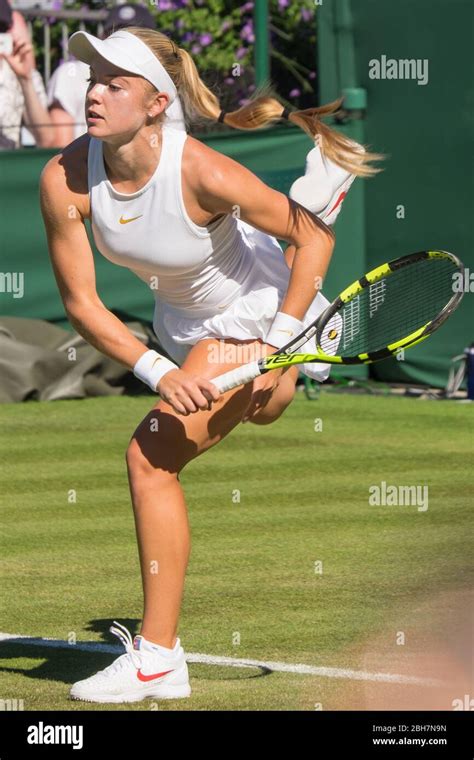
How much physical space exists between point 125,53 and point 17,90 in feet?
27.1

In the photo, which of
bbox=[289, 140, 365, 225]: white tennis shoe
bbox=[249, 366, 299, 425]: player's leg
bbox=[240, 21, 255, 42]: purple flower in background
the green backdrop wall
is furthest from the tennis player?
bbox=[240, 21, 255, 42]: purple flower in background

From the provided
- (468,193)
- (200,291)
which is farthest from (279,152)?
(200,291)

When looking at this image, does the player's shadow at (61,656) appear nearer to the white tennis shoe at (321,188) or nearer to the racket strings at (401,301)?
the white tennis shoe at (321,188)

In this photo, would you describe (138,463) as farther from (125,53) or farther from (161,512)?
(125,53)

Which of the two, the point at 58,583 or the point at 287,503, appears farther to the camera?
the point at 287,503

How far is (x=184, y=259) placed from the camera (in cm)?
511

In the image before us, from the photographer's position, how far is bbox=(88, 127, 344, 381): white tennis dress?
504cm

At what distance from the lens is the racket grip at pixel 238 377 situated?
4984 mm

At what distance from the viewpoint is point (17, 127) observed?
42.3 feet

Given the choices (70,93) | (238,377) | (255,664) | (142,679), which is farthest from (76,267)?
(70,93)

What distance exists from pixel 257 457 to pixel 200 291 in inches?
173

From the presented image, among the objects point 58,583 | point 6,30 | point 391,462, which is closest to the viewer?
point 58,583
